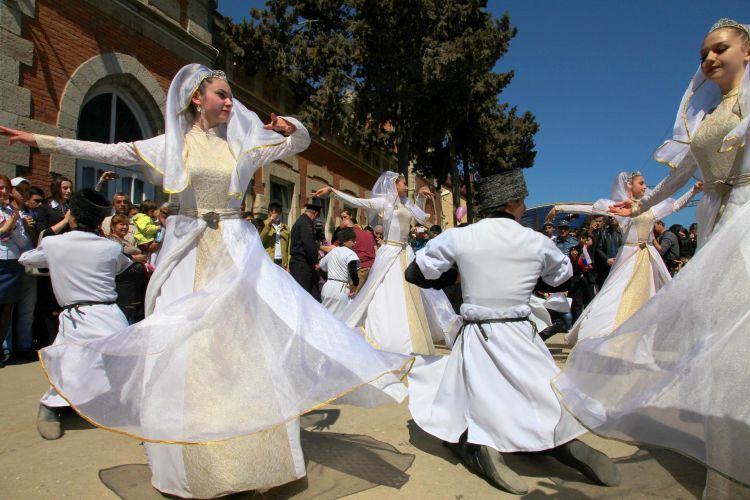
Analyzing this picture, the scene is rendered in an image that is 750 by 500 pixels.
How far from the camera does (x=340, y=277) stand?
319 inches

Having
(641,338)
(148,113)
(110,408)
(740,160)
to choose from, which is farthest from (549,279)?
(148,113)

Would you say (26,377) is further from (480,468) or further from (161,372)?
(480,468)

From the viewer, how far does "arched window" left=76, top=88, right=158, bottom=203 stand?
32.7ft

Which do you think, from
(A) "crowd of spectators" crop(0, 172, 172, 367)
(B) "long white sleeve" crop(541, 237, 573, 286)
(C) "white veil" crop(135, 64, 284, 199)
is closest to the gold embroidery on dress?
(C) "white veil" crop(135, 64, 284, 199)

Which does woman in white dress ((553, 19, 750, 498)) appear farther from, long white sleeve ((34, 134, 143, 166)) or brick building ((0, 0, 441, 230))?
brick building ((0, 0, 441, 230))

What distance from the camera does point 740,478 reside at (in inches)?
77.7

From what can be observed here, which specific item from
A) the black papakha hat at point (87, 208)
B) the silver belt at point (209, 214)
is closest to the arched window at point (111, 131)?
the black papakha hat at point (87, 208)

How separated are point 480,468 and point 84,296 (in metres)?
3.21

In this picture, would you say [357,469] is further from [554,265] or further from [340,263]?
[340,263]

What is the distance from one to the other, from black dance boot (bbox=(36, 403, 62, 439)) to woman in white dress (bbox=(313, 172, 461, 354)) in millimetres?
3210

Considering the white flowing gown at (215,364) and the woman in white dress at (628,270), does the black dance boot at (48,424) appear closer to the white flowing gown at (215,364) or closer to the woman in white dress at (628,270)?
the white flowing gown at (215,364)

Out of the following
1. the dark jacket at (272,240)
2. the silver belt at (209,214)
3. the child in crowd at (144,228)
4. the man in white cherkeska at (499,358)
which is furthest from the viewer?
the dark jacket at (272,240)

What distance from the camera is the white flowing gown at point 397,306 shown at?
6352 mm

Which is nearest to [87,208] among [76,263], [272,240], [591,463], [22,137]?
[76,263]
